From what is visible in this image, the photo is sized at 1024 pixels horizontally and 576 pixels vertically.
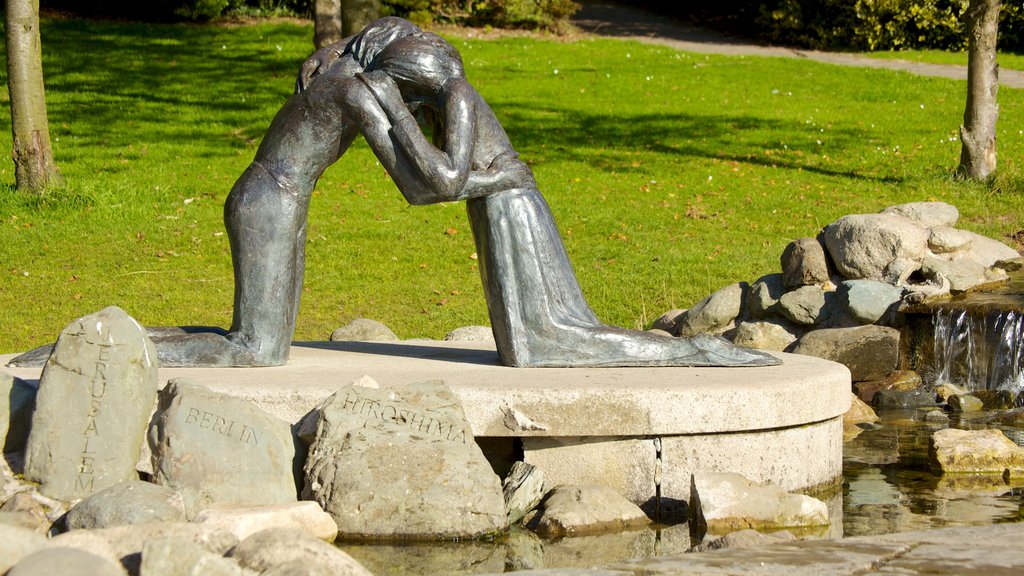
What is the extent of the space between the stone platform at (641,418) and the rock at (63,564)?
176cm

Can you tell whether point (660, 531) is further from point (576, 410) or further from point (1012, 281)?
point (1012, 281)

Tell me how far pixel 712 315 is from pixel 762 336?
2.03 feet

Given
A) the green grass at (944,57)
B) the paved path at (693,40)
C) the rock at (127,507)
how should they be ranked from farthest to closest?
the green grass at (944,57) < the paved path at (693,40) < the rock at (127,507)

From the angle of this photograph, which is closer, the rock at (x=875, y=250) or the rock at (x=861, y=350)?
the rock at (x=861, y=350)

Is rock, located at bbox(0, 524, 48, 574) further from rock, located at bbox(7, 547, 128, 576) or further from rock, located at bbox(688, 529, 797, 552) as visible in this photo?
rock, located at bbox(688, 529, 797, 552)

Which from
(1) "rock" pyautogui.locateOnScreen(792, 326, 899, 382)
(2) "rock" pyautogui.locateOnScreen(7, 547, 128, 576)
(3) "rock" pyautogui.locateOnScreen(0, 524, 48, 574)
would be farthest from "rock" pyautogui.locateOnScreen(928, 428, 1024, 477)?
(3) "rock" pyautogui.locateOnScreen(0, 524, 48, 574)

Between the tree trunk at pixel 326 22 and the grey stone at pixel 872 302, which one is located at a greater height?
the tree trunk at pixel 326 22

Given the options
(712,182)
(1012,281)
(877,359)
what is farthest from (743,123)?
(877,359)

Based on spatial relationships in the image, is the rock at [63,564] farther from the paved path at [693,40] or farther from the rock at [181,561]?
the paved path at [693,40]

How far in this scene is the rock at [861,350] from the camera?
8.88m

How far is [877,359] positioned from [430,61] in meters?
4.28

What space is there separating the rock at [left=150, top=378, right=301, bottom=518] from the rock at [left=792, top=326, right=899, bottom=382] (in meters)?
4.69

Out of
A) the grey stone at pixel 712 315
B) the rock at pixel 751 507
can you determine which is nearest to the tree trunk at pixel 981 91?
the grey stone at pixel 712 315

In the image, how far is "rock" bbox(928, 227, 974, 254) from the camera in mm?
10195
